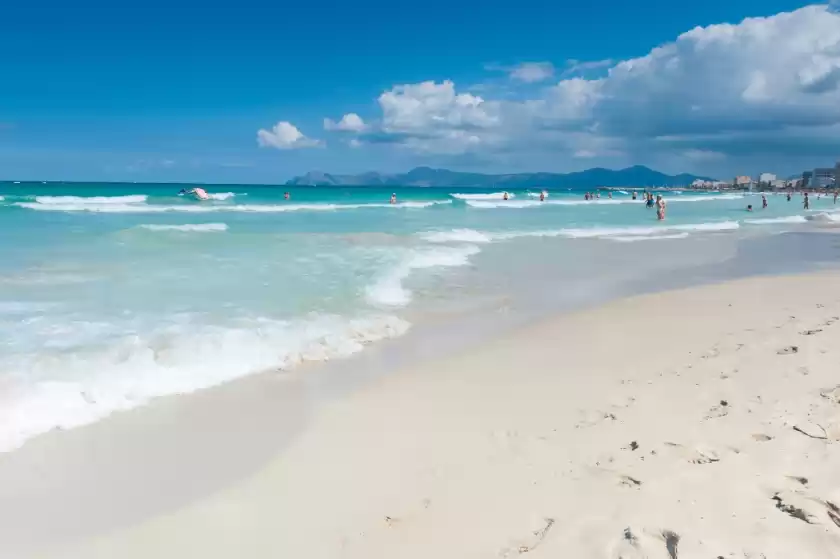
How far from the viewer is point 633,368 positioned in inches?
244

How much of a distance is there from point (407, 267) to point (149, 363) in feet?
25.9

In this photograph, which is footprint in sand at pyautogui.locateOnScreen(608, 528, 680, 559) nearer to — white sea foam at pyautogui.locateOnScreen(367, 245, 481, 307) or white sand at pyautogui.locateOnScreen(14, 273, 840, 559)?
white sand at pyautogui.locateOnScreen(14, 273, 840, 559)

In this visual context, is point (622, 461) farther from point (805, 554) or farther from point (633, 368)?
point (633, 368)

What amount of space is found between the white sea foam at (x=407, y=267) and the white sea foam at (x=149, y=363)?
1.63m

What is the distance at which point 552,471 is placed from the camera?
3.83 m

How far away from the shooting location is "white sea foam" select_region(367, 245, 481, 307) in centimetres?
991

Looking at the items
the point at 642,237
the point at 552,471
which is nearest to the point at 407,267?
the point at 552,471

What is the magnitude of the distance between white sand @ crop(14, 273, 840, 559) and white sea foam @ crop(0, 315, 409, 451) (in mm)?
1411

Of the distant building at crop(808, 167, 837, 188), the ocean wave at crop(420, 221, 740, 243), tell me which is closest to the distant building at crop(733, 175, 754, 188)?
the distant building at crop(808, 167, 837, 188)

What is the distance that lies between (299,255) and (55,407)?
10578 millimetres

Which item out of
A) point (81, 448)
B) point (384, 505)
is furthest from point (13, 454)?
point (384, 505)

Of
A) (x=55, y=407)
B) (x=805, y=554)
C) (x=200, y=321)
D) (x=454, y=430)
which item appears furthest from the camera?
(x=200, y=321)

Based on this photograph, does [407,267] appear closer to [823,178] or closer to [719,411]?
[719,411]

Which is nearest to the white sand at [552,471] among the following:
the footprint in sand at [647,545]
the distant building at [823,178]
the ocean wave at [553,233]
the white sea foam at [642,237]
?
the footprint in sand at [647,545]
